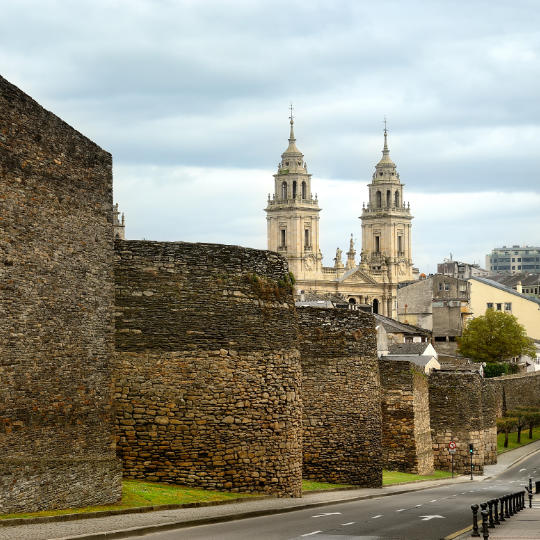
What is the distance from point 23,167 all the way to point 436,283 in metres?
147

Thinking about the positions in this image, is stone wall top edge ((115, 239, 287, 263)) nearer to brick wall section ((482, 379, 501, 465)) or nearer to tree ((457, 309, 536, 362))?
brick wall section ((482, 379, 501, 465))

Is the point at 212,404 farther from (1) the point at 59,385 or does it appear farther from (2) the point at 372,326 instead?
(2) the point at 372,326

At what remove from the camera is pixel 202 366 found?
2872 centimetres

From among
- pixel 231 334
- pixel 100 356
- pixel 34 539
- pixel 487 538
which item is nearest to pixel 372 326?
pixel 231 334

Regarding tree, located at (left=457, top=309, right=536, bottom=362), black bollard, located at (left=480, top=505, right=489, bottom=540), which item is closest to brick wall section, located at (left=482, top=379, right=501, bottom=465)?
black bollard, located at (left=480, top=505, right=489, bottom=540)

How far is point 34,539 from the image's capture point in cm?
2002

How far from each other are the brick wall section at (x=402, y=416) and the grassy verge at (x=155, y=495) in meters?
20.2

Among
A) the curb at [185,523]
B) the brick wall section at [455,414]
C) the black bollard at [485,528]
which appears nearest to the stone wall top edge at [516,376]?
the brick wall section at [455,414]

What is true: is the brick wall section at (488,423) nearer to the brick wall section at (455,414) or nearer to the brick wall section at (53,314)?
the brick wall section at (455,414)

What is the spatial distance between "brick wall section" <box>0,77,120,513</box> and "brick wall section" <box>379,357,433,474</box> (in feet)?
78.0

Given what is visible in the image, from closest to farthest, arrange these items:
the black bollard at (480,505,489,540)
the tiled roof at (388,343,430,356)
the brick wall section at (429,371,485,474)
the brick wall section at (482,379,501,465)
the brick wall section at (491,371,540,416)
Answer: the black bollard at (480,505,489,540) → the brick wall section at (429,371,485,474) → the brick wall section at (482,379,501,465) → the tiled roof at (388,343,430,356) → the brick wall section at (491,371,540,416)

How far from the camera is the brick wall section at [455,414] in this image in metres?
58.8

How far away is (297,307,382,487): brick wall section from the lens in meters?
38.1

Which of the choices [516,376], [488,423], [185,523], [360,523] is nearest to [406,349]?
[516,376]
